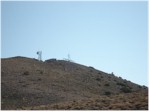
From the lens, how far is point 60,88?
109 feet

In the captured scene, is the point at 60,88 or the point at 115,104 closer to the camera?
the point at 115,104

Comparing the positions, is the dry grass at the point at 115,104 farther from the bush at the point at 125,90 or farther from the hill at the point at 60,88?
the bush at the point at 125,90

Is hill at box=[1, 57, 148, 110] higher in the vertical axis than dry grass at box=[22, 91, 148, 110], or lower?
higher

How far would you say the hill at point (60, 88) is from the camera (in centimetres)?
2108

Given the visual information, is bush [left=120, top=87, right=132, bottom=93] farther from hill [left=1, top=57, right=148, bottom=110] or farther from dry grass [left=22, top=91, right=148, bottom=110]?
dry grass [left=22, top=91, right=148, bottom=110]

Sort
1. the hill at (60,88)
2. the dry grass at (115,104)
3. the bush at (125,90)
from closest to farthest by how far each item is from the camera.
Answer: the dry grass at (115,104), the hill at (60,88), the bush at (125,90)

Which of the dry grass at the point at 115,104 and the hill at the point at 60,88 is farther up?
the hill at the point at 60,88

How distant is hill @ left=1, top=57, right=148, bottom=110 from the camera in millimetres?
21078

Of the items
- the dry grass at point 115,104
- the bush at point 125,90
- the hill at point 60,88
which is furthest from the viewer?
the bush at point 125,90

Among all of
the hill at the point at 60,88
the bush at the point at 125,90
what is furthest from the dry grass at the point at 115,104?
the bush at the point at 125,90

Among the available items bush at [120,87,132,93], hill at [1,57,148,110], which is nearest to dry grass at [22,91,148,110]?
hill at [1,57,148,110]

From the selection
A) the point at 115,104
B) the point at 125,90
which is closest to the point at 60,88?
the point at 125,90

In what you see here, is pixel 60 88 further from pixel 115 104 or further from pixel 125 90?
pixel 115 104

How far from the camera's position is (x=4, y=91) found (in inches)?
1212
